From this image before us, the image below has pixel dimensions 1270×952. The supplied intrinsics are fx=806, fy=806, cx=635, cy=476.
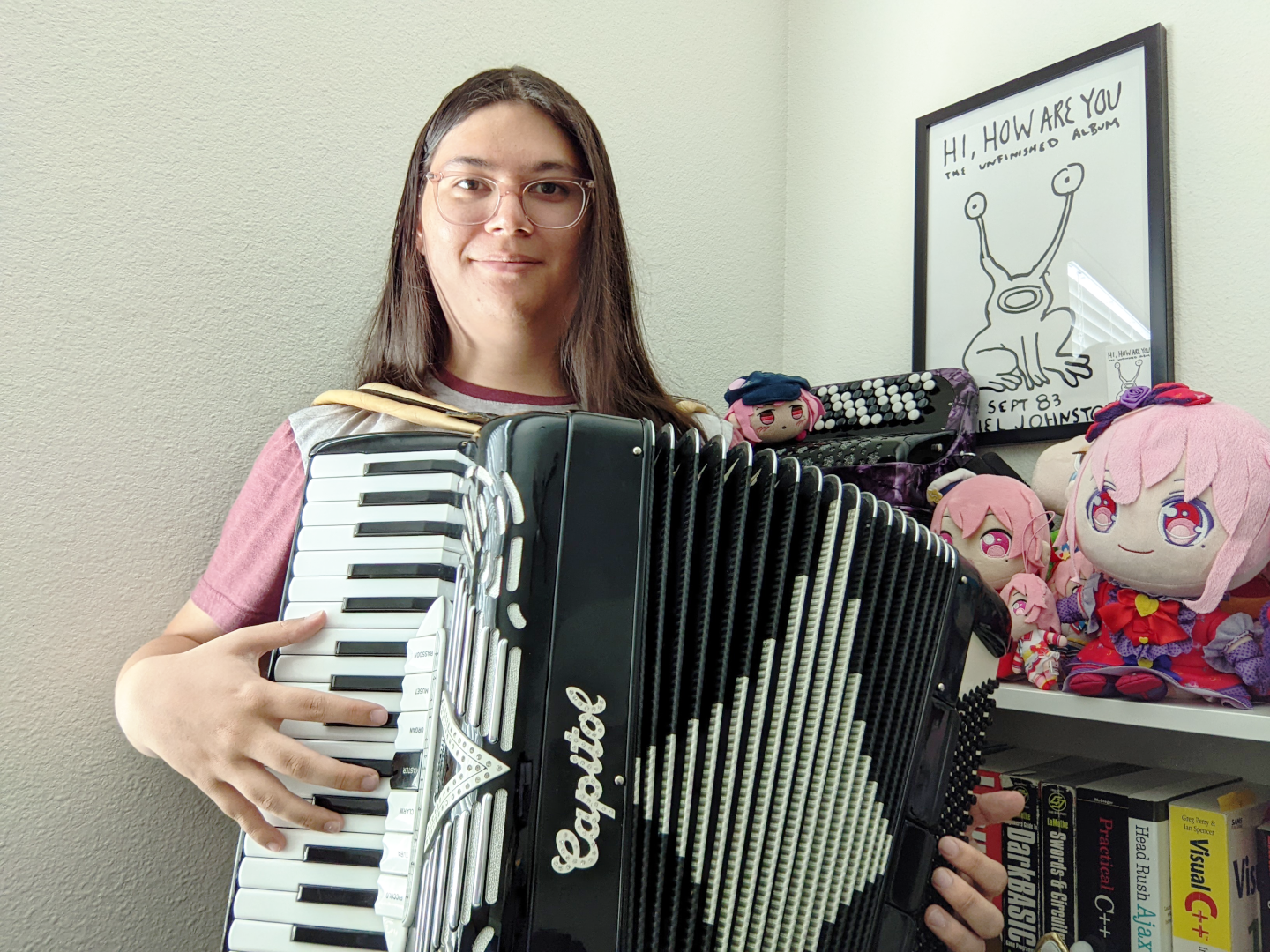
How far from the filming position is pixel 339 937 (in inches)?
25.0

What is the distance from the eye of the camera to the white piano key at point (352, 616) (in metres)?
0.67

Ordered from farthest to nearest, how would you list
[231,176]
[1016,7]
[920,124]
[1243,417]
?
1. [920,124]
2. [1016,7]
3. [231,176]
4. [1243,417]

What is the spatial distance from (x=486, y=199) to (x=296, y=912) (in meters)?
0.74

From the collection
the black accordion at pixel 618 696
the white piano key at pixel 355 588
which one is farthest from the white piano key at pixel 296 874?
the white piano key at pixel 355 588

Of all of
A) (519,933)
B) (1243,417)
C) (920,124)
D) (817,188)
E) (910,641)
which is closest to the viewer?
(519,933)

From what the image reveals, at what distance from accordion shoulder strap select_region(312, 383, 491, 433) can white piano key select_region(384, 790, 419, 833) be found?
304 millimetres

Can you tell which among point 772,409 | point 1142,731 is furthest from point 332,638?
point 1142,731

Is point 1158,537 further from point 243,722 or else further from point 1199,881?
point 243,722

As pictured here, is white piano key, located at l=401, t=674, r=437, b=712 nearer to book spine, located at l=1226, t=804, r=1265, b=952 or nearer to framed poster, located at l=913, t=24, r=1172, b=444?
book spine, located at l=1226, t=804, r=1265, b=952

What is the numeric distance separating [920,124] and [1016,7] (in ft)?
0.71

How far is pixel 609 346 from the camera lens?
103 cm

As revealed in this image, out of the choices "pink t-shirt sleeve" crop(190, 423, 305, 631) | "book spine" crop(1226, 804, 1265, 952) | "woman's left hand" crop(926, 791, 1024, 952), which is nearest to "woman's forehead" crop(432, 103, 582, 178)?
"pink t-shirt sleeve" crop(190, 423, 305, 631)

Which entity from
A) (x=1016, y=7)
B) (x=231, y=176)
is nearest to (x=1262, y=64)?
(x=1016, y=7)

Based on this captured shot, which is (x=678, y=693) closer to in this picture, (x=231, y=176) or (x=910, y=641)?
(x=910, y=641)
